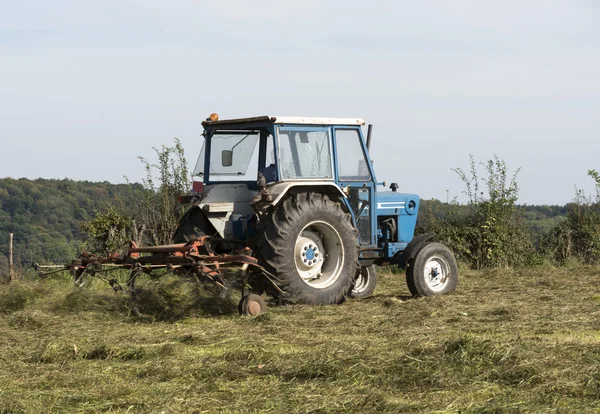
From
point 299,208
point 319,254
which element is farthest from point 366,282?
point 299,208

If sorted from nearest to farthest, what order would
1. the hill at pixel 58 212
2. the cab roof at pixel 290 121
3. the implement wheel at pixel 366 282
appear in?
1. the cab roof at pixel 290 121
2. the implement wheel at pixel 366 282
3. the hill at pixel 58 212

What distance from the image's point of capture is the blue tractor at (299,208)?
371 inches

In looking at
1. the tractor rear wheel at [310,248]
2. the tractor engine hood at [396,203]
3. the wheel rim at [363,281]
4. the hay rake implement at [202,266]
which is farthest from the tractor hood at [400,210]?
the hay rake implement at [202,266]

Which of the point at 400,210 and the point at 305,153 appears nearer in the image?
the point at 305,153

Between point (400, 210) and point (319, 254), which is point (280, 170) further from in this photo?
point (400, 210)

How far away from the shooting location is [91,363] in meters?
6.54

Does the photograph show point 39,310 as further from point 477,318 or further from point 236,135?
point 477,318

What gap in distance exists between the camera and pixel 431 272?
11.3m

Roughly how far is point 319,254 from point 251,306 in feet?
4.32

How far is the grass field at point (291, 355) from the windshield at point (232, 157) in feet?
5.53

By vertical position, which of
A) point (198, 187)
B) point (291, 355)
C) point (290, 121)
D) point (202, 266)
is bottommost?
point (291, 355)

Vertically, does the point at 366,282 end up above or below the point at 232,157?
below

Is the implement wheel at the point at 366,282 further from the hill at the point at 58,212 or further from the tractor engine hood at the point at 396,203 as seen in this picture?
the hill at the point at 58,212

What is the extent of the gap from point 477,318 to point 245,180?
3.15 meters
